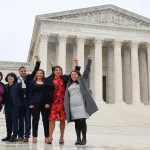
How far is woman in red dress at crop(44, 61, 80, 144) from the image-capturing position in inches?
317

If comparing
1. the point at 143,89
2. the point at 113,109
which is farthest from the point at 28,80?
the point at 143,89

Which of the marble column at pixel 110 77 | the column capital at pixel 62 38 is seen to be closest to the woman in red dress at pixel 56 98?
the column capital at pixel 62 38

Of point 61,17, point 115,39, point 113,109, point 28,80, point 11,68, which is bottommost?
point 113,109

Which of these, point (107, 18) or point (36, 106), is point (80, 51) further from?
point (36, 106)

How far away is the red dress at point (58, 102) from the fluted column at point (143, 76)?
36979 mm

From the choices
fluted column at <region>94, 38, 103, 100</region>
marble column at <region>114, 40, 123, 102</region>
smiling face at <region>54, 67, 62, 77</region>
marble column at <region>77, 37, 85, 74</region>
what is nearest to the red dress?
smiling face at <region>54, 67, 62, 77</region>

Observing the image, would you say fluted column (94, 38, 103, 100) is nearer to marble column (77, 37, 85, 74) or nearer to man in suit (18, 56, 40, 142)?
marble column (77, 37, 85, 74)

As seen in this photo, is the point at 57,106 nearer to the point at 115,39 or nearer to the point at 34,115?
the point at 34,115

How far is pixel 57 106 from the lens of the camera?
808 cm

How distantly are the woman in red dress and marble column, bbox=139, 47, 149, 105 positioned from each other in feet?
121

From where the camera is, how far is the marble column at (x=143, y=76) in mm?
43500

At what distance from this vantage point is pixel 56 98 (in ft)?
26.9

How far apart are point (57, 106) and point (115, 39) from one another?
113ft

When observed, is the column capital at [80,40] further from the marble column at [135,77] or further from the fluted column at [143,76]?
the fluted column at [143,76]
